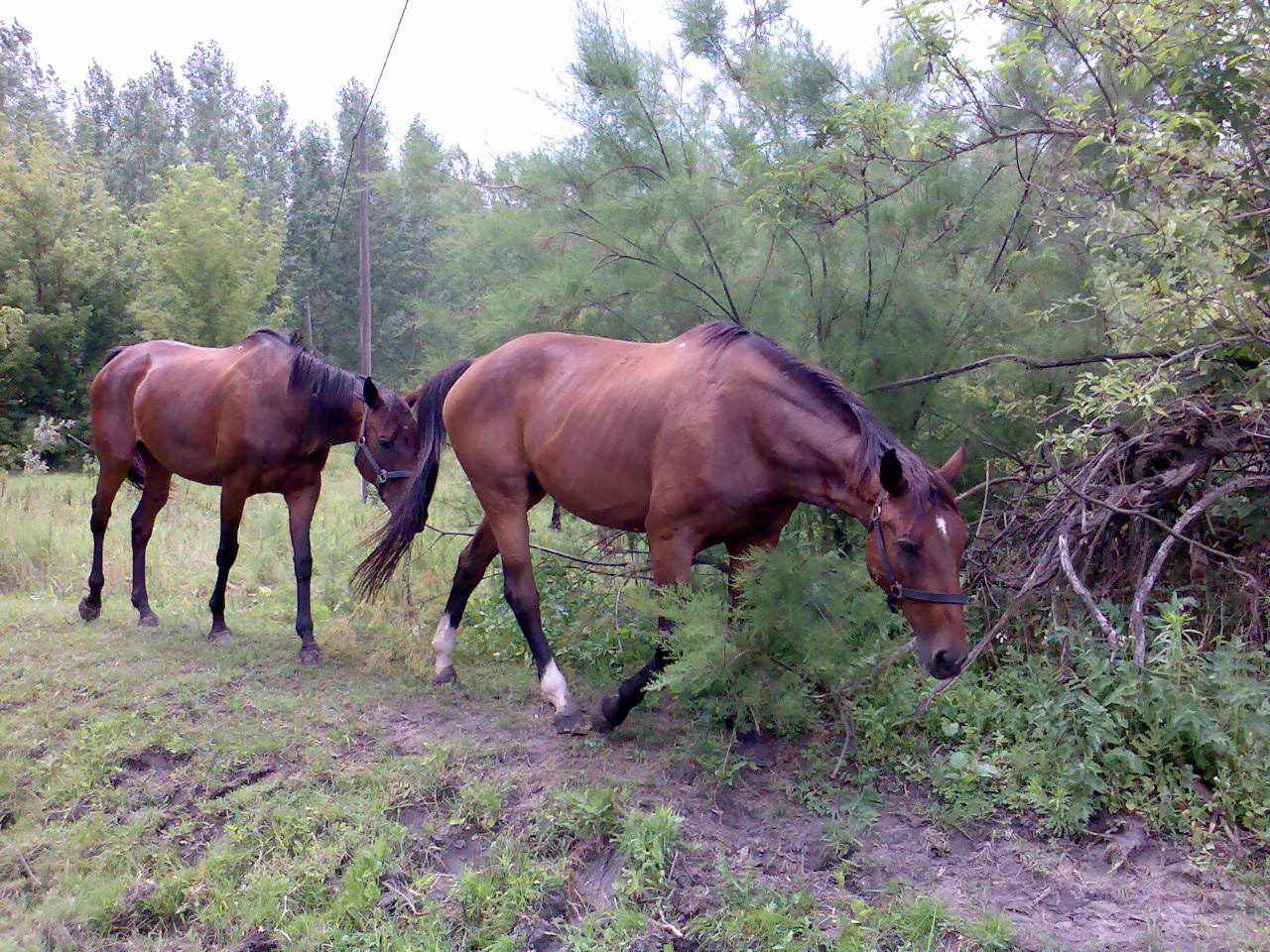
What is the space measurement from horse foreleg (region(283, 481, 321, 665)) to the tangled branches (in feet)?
14.0

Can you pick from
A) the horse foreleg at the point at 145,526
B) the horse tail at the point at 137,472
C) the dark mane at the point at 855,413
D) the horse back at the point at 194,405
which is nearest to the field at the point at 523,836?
the dark mane at the point at 855,413

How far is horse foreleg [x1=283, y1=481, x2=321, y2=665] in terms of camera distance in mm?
5691

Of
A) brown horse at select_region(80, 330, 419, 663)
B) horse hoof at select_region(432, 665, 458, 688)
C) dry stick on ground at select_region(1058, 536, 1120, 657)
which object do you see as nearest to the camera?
dry stick on ground at select_region(1058, 536, 1120, 657)

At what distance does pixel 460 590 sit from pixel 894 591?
2965 millimetres

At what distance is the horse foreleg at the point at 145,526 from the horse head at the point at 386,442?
86.0 inches

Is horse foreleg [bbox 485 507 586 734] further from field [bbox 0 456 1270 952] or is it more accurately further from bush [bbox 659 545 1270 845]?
bush [bbox 659 545 1270 845]

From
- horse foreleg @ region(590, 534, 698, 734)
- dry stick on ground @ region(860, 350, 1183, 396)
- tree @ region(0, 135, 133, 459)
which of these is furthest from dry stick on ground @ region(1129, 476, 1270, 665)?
tree @ region(0, 135, 133, 459)

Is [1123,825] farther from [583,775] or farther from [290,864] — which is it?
[290,864]

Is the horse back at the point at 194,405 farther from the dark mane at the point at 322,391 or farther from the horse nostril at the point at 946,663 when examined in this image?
the horse nostril at the point at 946,663

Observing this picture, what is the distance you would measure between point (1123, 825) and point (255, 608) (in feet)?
21.4

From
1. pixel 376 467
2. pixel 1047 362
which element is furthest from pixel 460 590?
pixel 1047 362

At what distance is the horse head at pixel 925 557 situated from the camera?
332cm

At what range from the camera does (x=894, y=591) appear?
3.42 m

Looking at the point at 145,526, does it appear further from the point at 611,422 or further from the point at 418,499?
the point at 611,422
